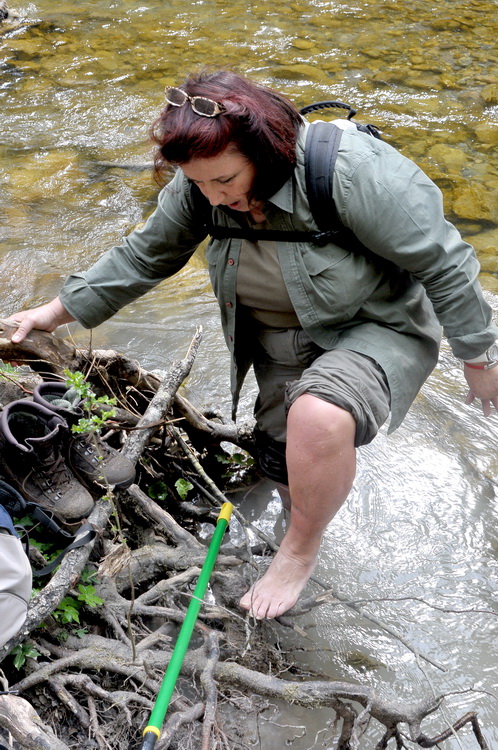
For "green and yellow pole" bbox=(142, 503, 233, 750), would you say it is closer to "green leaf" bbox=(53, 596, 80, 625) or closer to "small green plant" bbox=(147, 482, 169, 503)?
"green leaf" bbox=(53, 596, 80, 625)

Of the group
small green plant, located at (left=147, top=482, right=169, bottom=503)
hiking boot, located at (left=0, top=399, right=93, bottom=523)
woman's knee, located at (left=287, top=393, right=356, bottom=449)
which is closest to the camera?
woman's knee, located at (left=287, top=393, right=356, bottom=449)

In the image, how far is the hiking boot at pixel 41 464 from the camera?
2.19 meters

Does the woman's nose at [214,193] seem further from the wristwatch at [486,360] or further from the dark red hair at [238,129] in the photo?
the wristwatch at [486,360]

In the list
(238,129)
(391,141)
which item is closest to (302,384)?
(238,129)

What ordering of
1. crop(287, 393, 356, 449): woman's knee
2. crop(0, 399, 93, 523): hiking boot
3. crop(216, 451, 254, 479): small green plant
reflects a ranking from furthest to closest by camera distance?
crop(216, 451, 254, 479): small green plant
crop(0, 399, 93, 523): hiking boot
crop(287, 393, 356, 449): woman's knee

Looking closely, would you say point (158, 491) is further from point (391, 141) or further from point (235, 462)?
point (391, 141)

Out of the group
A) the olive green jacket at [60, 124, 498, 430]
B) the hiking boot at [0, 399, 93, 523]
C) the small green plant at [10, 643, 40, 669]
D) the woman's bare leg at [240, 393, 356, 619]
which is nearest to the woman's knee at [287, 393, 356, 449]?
the woman's bare leg at [240, 393, 356, 619]

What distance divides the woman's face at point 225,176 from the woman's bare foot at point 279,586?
3.51ft

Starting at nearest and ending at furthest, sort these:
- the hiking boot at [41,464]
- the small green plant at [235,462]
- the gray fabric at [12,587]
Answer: the gray fabric at [12,587] < the hiking boot at [41,464] < the small green plant at [235,462]

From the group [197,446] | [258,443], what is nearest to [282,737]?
[258,443]

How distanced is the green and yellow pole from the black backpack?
2.98 ft

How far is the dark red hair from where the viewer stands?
1.92 metres

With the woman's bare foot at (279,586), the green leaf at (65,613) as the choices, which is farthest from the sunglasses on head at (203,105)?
the green leaf at (65,613)

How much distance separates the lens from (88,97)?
6988 mm
